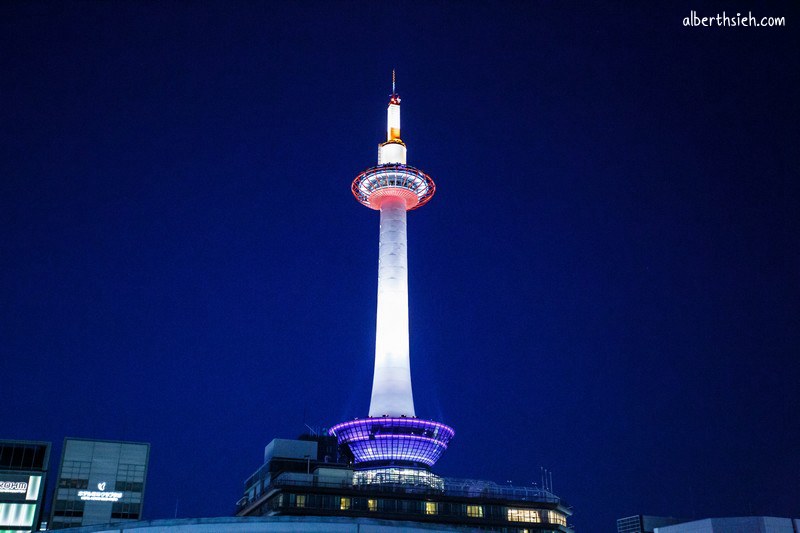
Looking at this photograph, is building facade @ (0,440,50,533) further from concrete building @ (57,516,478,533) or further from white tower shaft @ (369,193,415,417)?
concrete building @ (57,516,478,533)

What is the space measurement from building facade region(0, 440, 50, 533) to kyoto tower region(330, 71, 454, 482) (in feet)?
165

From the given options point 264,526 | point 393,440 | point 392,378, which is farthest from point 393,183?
point 264,526

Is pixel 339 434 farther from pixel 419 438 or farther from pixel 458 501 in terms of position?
pixel 458 501

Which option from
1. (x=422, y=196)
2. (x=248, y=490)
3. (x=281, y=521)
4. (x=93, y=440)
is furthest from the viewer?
(x=422, y=196)

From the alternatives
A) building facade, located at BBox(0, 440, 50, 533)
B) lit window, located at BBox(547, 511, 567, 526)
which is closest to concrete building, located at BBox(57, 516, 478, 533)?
building facade, located at BBox(0, 440, 50, 533)

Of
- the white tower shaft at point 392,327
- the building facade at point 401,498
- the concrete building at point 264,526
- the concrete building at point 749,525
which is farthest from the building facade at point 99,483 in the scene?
the concrete building at point 749,525

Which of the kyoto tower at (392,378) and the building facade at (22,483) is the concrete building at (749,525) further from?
the building facade at (22,483)

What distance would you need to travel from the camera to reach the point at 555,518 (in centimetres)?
15025

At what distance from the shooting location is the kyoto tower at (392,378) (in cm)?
15712

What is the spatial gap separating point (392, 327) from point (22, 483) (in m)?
69.2

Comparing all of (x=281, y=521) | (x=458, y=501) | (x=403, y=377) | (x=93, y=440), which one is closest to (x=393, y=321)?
(x=403, y=377)

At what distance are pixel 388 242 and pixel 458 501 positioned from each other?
55.7 m

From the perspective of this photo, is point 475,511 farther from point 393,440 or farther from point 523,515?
point 393,440

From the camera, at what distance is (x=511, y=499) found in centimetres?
14875
